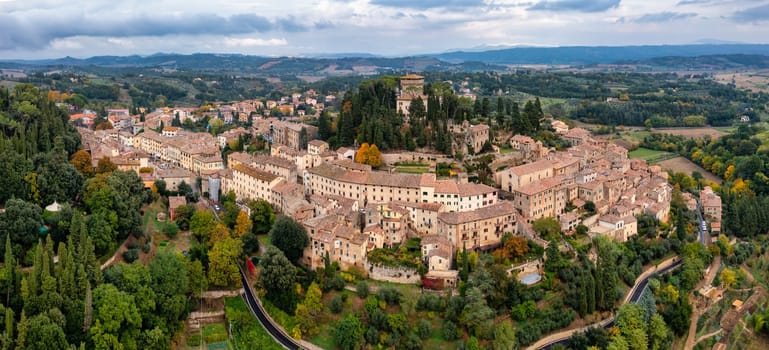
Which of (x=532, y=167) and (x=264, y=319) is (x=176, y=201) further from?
(x=532, y=167)

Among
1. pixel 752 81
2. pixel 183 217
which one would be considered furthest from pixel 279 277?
pixel 752 81

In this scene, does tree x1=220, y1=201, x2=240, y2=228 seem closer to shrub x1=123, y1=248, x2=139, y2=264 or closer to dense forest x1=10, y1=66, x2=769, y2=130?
shrub x1=123, y1=248, x2=139, y2=264

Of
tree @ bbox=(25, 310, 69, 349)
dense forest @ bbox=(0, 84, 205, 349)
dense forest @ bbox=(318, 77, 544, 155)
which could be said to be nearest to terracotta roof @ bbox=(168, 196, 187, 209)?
dense forest @ bbox=(0, 84, 205, 349)

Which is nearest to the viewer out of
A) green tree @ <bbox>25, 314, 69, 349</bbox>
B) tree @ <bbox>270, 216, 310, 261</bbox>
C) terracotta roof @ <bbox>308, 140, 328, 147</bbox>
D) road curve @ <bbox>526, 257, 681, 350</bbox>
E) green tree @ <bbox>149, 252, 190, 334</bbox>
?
green tree @ <bbox>25, 314, 69, 349</bbox>

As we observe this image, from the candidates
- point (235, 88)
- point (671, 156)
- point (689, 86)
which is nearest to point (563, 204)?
point (671, 156)

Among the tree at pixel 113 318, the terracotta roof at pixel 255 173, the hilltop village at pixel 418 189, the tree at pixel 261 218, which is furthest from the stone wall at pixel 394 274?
the tree at pixel 113 318

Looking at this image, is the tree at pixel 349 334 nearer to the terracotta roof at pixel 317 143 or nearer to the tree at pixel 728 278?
the terracotta roof at pixel 317 143
